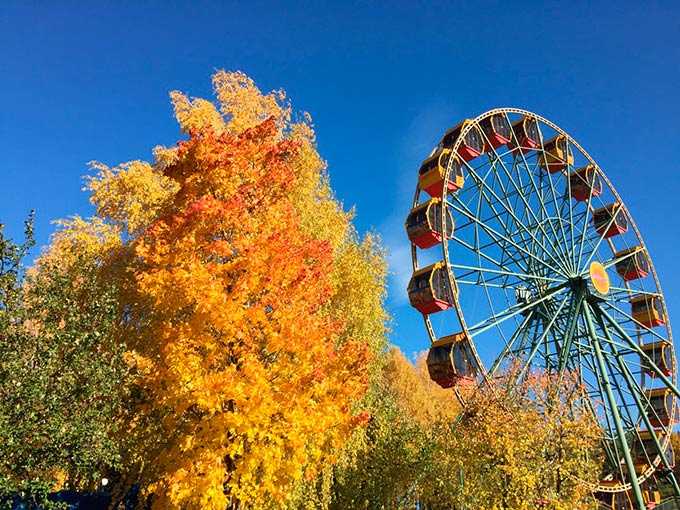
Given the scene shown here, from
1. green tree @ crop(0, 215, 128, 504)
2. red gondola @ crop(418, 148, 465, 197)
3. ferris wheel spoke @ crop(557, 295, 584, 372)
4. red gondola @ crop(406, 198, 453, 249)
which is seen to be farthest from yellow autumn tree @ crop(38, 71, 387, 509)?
ferris wheel spoke @ crop(557, 295, 584, 372)

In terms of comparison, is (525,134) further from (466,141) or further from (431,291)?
(431,291)

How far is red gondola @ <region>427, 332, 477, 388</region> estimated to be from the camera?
1716 centimetres

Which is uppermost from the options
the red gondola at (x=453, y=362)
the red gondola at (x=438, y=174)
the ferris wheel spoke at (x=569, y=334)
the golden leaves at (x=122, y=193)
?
the red gondola at (x=438, y=174)

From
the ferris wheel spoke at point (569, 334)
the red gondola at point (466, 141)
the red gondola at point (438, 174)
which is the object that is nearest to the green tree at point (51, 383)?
the red gondola at point (438, 174)

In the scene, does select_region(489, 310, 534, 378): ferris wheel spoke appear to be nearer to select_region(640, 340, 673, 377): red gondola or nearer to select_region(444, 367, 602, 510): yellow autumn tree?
select_region(444, 367, 602, 510): yellow autumn tree

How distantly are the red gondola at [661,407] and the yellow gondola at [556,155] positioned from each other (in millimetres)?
12863

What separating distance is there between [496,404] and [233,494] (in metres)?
8.71

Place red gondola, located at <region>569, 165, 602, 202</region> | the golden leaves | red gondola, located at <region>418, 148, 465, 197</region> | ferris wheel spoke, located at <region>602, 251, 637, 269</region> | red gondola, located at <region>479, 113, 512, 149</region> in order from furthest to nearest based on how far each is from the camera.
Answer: red gondola, located at <region>569, 165, 602, 202</region>, ferris wheel spoke, located at <region>602, 251, 637, 269</region>, red gondola, located at <region>479, 113, 512, 149</region>, red gondola, located at <region>418, 148, 465, 197</region>, the golden leaves

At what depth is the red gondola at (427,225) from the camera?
64.2 ft

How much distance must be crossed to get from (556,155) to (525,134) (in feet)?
10.3

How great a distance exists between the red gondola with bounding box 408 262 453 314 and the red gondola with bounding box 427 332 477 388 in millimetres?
1206

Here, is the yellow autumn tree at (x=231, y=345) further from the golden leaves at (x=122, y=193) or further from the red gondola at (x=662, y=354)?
the red gondola at (x=662, y=354)

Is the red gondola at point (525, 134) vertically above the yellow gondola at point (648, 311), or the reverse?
the red gondola at point (525, 134)

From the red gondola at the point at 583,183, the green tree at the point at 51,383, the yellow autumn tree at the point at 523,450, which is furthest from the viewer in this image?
the red gondola at the point at 583,183
